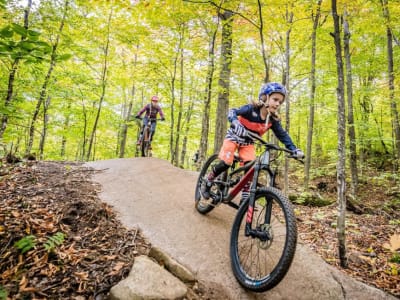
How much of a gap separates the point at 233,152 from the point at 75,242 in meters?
2.65

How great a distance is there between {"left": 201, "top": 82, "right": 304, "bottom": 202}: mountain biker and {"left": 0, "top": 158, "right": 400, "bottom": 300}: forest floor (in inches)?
69.2

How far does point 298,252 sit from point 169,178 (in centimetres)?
374

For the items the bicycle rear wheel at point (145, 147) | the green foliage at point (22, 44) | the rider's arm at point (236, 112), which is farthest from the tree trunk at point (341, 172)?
the bicycle rear wheel at point (145, 147)

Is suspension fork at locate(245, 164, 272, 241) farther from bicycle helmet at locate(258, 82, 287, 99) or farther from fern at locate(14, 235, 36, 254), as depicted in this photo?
fern at locate(14, 235, 36, 254)

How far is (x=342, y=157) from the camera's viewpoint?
11.9ft

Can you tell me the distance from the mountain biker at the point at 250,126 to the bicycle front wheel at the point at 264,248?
0.76m

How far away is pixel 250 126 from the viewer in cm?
388

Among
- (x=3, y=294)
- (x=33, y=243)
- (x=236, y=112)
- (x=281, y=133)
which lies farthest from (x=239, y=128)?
(x=3, y=294)

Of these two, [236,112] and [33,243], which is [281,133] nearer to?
[236,112]

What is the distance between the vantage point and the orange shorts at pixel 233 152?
3971mm

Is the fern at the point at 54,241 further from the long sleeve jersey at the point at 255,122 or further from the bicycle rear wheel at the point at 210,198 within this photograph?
the long sleeve jersey at the point at 255,122

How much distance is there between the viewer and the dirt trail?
273cm

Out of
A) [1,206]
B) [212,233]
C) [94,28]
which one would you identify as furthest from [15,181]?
[94,28]

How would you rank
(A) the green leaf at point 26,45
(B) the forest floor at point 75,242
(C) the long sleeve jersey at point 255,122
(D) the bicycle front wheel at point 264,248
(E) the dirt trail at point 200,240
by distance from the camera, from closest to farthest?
(A) the green leaf at point 26,45 → (B) the forest floor at point 75,242 → (D) the bicycle front wheel at point 264,248 → (E) the dirt trail at point 200,240 → (C) the long sleeve jersey at point 255,122
